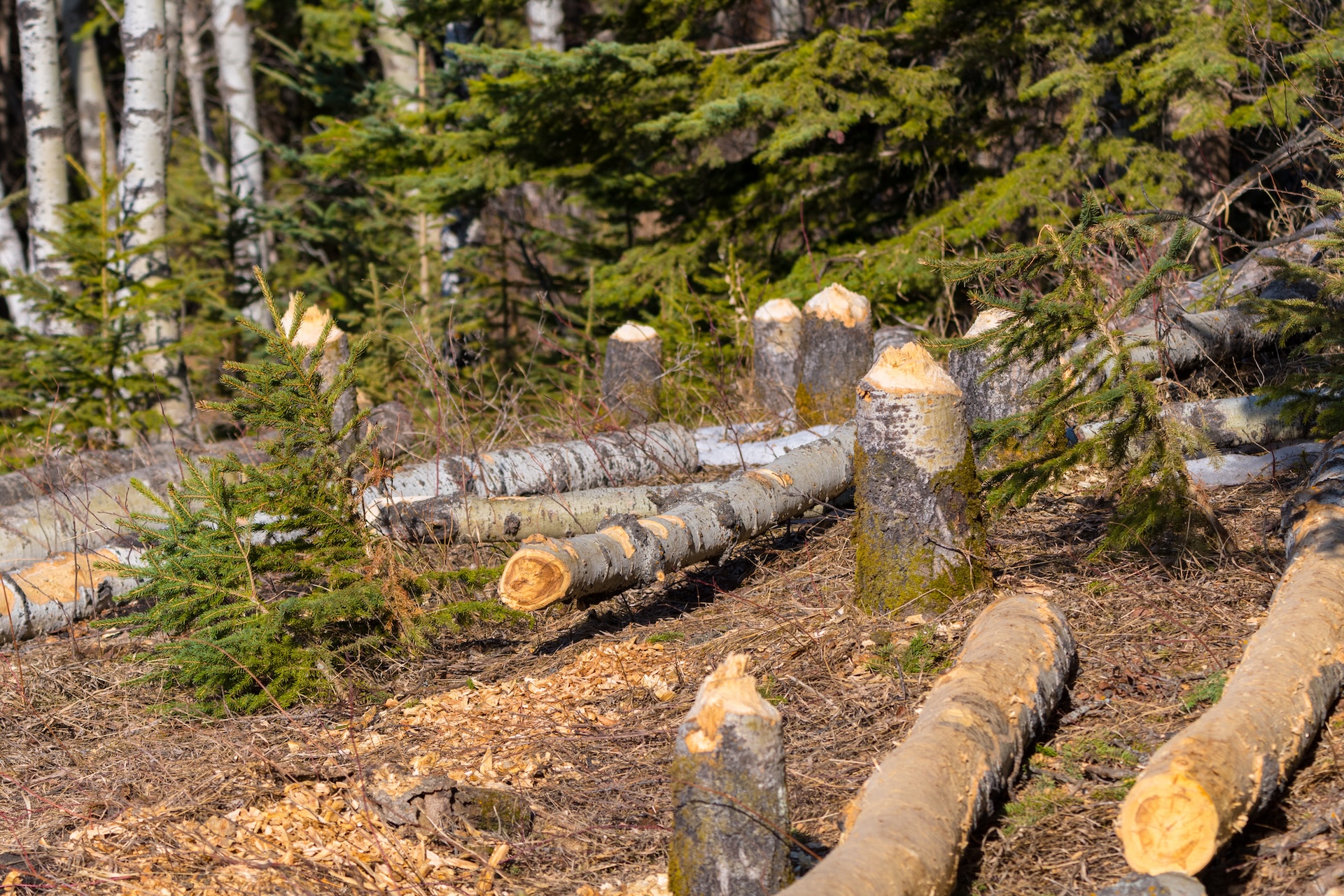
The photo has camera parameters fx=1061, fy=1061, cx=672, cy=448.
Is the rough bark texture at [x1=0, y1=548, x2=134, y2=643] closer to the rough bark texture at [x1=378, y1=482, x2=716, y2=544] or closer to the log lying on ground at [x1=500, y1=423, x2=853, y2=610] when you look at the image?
the rough bark texture at [x1=378, y1=482, x2=716, y2=544]

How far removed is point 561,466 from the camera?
5438 millimetres

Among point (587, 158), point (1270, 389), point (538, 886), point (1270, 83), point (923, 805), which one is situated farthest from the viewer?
point (587, 158)

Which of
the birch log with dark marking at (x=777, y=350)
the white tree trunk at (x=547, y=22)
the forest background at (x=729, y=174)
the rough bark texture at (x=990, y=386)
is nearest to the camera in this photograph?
the rough bark texture at (x=990, y=386)

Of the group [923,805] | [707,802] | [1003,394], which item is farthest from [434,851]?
[1003,394]

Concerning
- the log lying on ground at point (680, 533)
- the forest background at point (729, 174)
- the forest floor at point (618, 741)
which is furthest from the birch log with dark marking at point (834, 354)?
the forest floor at point (618, 741)

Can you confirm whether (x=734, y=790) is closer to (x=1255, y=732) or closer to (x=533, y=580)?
(x=1255, y=732)

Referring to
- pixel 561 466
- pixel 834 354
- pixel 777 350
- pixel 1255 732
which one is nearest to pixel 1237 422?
pixel 834 354

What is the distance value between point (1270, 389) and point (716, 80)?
15.6 feet

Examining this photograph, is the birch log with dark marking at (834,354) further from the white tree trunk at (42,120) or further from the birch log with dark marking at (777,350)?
the white tree trunk at (42,120)

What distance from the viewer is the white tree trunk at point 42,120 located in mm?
9406

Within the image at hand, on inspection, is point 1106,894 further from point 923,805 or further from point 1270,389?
point 1270,389

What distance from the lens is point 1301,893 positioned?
2.15m

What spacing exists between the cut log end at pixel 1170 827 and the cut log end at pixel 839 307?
4487 mm

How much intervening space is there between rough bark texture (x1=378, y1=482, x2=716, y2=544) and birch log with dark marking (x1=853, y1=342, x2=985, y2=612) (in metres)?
1.00
